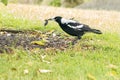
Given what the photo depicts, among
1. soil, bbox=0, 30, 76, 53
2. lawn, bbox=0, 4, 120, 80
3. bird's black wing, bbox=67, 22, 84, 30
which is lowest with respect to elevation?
soil, bbox=0, 30, 76, 53

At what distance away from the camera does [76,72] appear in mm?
5973

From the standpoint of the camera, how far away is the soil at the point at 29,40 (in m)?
7.68

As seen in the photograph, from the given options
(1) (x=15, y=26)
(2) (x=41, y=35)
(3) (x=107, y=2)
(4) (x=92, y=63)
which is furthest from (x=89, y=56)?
(3) (x=107, y=2)

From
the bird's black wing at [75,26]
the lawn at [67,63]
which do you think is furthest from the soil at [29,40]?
the bird's black wing at [75,26]

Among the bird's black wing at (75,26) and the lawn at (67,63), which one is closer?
the lawn at (67,63)

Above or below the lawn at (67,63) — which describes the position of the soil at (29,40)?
below

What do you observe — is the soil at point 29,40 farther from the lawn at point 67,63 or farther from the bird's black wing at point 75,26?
the bird's black wing at point 75,26

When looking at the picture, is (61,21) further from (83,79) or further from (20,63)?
(83,79)

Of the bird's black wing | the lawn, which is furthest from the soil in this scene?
the bird's black wing

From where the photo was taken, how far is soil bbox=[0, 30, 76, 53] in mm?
7684

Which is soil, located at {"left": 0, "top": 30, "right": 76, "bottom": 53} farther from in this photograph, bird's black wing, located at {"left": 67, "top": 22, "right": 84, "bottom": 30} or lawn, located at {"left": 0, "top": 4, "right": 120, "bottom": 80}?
bird's black wing, located at {"left": 67, "top": 22, "right": 84, "bottom": 30}

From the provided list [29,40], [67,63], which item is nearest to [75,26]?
[29,40]

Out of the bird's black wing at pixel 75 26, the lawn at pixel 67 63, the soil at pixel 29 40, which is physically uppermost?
the bird's black wing at pixel 75 26

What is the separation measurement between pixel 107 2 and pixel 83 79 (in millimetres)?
24703
